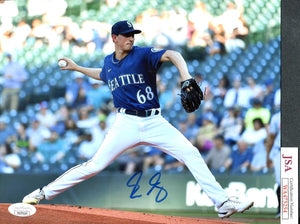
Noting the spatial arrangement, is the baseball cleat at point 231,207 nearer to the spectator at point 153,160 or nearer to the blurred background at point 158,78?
the blurred background at point 158,78

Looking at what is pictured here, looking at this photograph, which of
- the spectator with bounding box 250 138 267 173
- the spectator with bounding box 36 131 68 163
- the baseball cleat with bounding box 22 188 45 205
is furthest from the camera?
the spectator with bounding box 36 131 68 163

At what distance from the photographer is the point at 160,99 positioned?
9.53 m

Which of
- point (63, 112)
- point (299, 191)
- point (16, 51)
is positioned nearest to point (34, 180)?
point (63, 112)

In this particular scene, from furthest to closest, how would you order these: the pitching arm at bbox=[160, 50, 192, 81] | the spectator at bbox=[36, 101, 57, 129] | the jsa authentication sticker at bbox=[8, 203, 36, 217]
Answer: the spectator at bbox=[36, 101, 57, 129], the jsa authentication sticker at bbox=[8, 203, 36, 217], the pitching arm at bbox=[160, 50, 192, 81]

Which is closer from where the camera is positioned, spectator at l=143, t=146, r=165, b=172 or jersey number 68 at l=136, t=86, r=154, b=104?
jersey number 68 at l=136, t=86, r=154, b=104

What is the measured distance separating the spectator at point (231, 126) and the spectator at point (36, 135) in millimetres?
2926

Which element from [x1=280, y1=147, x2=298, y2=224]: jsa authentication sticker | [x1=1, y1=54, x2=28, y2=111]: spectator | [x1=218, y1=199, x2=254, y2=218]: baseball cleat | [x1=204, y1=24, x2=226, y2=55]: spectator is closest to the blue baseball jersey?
[x1=218, y1=199, x2=254, y2=218]: baseball cleat

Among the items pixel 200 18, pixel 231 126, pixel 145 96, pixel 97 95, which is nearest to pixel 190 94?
pixel 145 96

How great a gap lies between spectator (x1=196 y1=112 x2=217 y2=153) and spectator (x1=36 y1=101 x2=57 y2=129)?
98.3 inches

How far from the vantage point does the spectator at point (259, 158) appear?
879 centimetres

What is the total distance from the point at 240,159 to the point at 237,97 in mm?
1044

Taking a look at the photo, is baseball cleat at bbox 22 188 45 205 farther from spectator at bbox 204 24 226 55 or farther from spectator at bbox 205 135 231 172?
spectator at bbox 204 24 226 55

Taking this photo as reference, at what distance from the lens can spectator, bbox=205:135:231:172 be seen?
350 inches

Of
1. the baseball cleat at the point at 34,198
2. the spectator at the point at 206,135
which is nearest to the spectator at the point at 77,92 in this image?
the spectator at the point at 206,135
